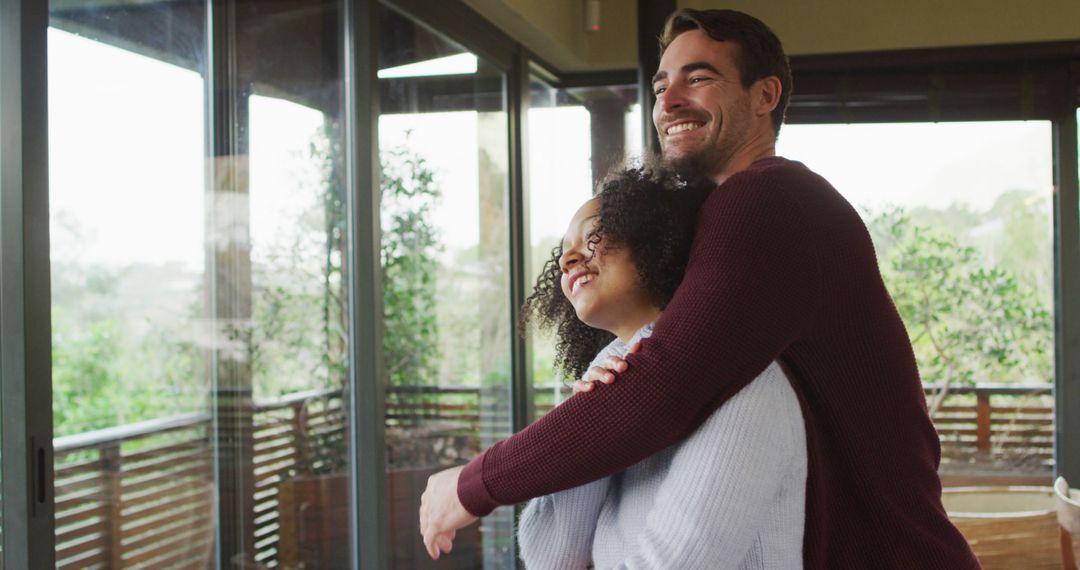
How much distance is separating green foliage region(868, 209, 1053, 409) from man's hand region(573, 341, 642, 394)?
3.46m

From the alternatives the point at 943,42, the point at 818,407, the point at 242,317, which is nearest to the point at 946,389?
the point at 943,42

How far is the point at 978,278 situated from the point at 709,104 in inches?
132

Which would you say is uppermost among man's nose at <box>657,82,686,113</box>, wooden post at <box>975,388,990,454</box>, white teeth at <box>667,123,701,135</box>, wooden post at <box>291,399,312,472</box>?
man's nose at <box>657,82,686,113</box>

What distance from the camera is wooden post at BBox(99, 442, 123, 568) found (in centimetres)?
223

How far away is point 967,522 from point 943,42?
6.55 ft

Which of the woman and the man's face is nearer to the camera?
the woman

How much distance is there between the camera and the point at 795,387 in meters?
0.96

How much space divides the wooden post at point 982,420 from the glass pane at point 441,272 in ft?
6.38

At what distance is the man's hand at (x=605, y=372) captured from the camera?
2.97ft

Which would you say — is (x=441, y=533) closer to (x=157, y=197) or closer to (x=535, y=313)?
(x=535, y=313)

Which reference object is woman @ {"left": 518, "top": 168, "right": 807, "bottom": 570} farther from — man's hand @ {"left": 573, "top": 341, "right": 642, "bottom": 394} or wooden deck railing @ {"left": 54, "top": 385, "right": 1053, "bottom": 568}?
wooden deck railing @ {"left": 54, "top": 385, "right": 1053, "bottom": 568}

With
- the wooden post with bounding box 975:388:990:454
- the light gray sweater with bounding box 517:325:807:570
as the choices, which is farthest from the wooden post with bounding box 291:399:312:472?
the wooden post with bounding box 975:388:990:454

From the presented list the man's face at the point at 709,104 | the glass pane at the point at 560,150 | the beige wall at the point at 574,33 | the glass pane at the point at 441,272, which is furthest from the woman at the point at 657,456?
the glass pane at the point at 560,150

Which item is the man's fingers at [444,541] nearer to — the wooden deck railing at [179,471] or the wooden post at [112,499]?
the wooden deck railing at [179,471]
